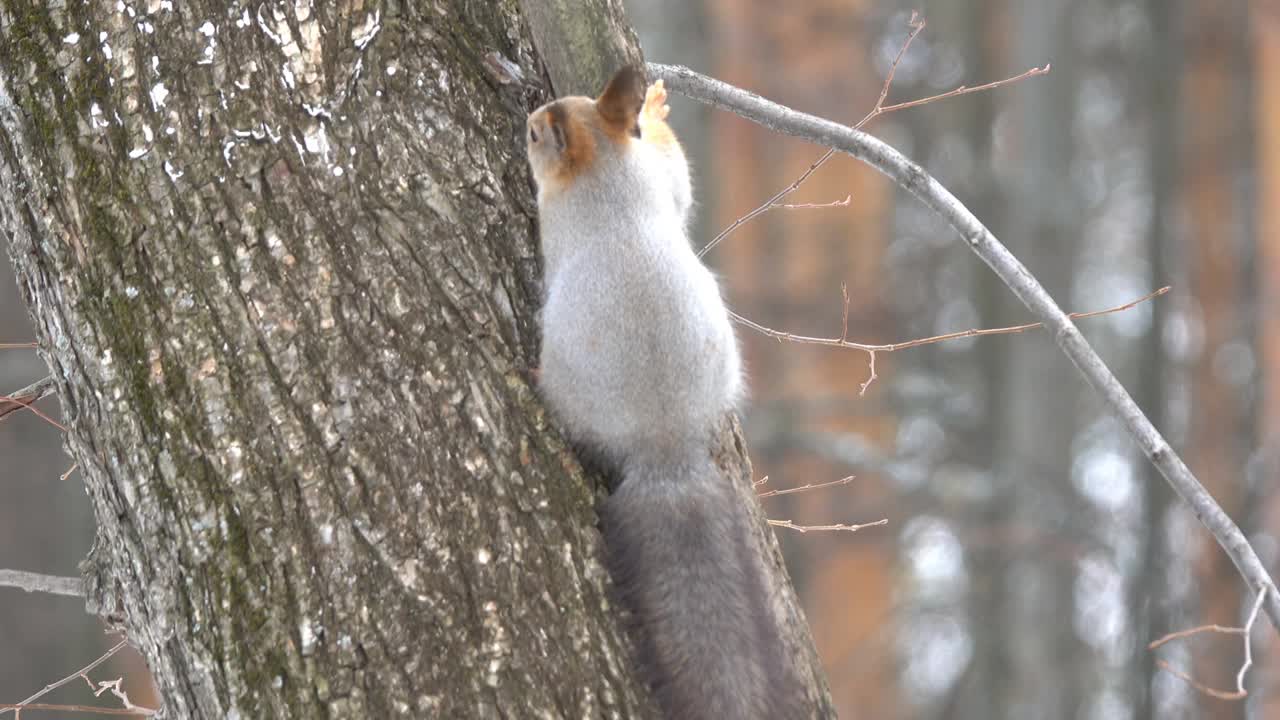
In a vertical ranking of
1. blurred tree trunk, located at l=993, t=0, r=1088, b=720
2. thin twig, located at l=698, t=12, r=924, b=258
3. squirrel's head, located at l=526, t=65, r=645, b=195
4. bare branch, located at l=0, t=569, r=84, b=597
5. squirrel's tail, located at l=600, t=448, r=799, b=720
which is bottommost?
blurred tree trunk, located at l=993, t=0, r=1088, b=720

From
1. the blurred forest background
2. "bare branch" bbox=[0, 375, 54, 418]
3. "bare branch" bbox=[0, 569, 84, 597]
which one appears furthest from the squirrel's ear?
the blurred forest background

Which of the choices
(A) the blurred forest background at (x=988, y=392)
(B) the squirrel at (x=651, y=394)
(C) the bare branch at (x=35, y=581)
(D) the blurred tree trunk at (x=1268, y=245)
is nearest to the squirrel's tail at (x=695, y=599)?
(B) the squirrel at (x=651, y=394)

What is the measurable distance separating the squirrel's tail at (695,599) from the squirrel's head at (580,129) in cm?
57

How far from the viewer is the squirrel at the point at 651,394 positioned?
6.26ft

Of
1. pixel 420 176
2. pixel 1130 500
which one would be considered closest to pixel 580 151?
pixel 420 176

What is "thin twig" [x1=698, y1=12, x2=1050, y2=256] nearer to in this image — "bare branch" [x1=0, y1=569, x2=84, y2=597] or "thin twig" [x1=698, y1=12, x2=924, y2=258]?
"thin twig" [x1=698, y1=12, x2=924, y2=258]

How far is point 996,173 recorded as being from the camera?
9.37 m

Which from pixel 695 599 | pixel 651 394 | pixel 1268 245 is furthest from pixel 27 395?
pixel 1268 245

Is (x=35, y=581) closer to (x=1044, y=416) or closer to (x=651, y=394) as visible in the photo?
(x=651, y=394)

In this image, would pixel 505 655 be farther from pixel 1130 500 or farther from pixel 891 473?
pixel 1130 500

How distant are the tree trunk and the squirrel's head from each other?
0.96 feet

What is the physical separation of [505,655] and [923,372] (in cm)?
895

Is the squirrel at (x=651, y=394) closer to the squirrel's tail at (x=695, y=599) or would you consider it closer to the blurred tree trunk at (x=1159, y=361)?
the squirrel's tail at (x=695, y=599)

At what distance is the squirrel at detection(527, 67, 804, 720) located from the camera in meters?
1.91
